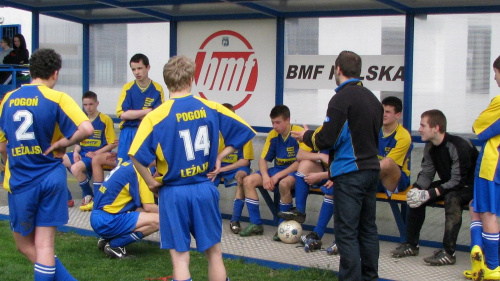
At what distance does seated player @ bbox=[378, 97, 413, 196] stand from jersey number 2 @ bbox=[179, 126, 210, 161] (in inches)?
98.9

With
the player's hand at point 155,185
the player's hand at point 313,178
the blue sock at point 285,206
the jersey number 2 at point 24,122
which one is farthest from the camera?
the blue sock at point 285,206

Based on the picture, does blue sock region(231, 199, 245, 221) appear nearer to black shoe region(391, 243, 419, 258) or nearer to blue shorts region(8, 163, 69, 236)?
black shoe region(391, 243, 419, 258)

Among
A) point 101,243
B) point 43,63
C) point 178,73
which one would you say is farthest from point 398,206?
point 43,63

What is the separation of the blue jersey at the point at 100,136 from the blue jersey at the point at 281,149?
218cm

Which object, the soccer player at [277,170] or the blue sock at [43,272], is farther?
the soccer player at [277,170]

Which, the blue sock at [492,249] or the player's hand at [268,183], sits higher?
the player's hand at [268,183]

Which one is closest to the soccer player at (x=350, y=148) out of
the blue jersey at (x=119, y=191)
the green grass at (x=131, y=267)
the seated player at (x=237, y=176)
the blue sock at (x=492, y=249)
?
the green grass at (x=131, y=267)

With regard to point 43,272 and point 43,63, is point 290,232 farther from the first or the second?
point 43,63

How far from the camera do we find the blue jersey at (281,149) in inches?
274

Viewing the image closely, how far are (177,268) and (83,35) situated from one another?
565cm

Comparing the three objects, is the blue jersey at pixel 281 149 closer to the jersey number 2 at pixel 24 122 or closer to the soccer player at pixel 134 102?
the soccer player at pixel 134 102

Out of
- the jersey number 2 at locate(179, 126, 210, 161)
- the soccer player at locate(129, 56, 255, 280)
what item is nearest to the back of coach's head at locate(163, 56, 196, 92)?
the soccer player at locate(129, 56, 255, 280)

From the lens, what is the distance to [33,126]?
4.44m

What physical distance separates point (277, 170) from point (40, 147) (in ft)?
9.95
